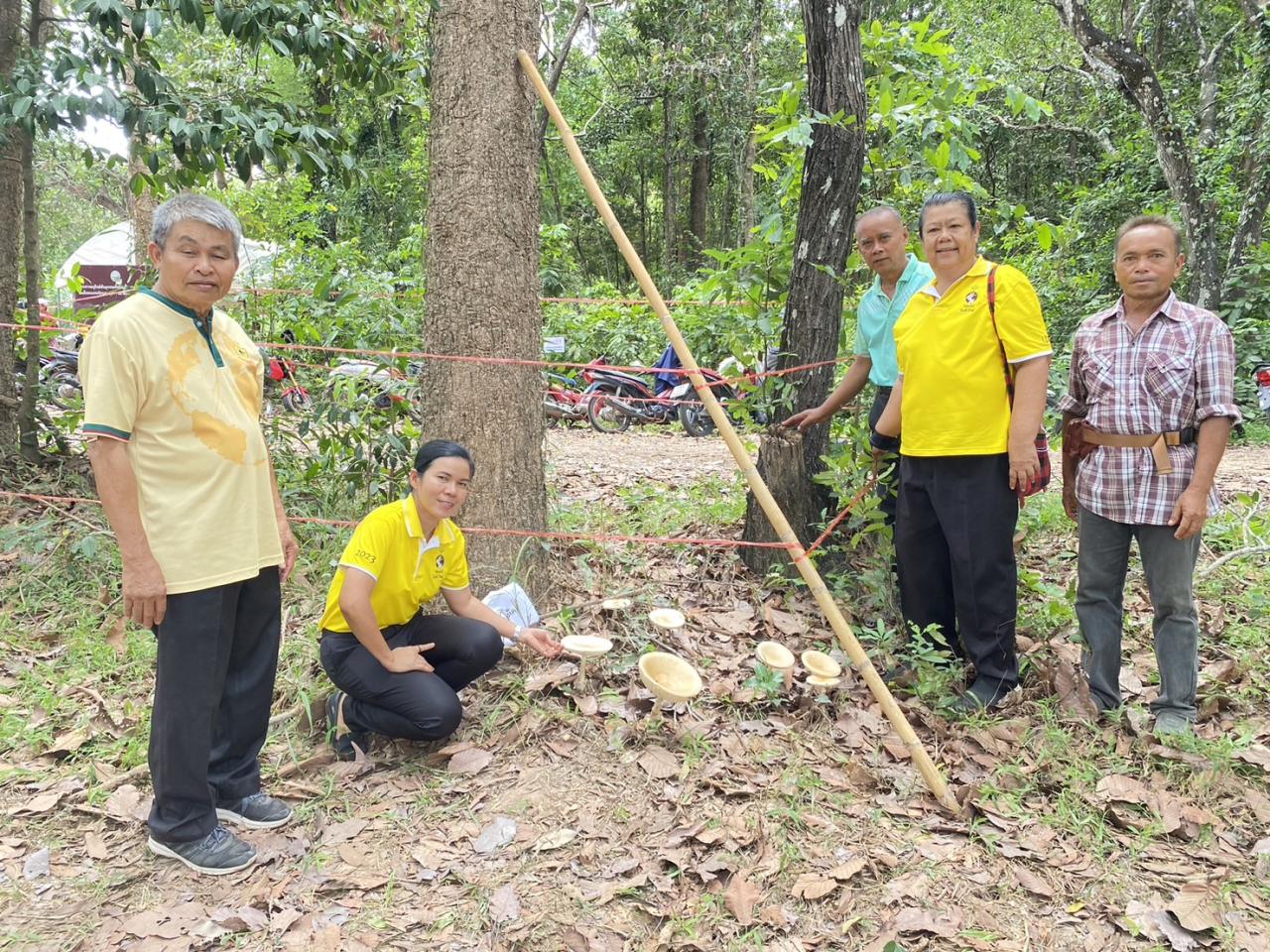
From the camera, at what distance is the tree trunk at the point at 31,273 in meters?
4.79

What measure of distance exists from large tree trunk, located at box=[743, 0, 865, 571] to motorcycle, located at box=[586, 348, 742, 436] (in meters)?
5.28

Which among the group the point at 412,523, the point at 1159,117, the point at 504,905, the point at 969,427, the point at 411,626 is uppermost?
the point at 1159,117

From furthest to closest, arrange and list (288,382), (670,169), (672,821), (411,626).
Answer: (670,169)
(288,382)
(411,626)
(672,821)

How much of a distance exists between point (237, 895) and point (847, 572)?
9.52 ft

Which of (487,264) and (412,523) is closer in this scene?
(412,523)

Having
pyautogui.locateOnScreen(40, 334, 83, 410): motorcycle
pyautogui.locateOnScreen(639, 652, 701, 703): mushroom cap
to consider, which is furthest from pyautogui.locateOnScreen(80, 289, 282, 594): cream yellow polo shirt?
pyautogui.locateOnScreen(40, 334, 83, 410): motorcycle

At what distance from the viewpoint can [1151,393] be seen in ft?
9.70

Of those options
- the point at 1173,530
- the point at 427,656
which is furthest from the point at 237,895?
the point at 1173,530

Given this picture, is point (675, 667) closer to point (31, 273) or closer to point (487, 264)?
point (487, 264)

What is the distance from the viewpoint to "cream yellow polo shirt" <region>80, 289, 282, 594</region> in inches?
87.3

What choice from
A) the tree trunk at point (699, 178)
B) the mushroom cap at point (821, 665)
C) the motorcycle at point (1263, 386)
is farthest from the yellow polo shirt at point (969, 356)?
the tree trunk at point (699, 178)

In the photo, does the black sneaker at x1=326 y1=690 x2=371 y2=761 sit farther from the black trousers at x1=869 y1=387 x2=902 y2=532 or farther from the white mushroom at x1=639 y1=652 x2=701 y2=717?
the black trousers at x1=869 y1=387 x2=902 y2=532

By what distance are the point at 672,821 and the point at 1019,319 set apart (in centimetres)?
208

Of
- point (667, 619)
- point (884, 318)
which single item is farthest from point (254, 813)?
point (884, 318)
